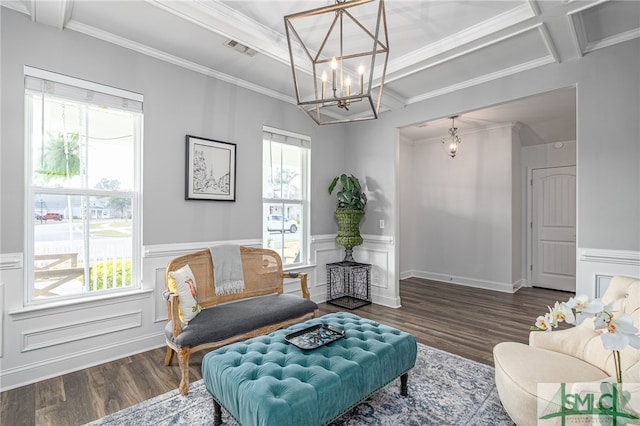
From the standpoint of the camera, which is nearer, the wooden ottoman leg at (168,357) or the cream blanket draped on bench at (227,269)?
the wooden ottoman leg at (168,357)

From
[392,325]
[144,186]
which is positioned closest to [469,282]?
[392,325]

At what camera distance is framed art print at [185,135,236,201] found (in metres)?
3.27

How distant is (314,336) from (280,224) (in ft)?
7.34

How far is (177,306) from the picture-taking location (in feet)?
8.08

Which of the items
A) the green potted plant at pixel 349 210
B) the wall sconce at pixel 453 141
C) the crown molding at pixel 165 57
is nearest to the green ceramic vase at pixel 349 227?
the green potted plant at pixel 349 210

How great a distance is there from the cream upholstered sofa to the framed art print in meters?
A: 2.93

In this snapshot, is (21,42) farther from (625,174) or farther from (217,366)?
(625,174)

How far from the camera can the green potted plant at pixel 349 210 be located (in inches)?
179

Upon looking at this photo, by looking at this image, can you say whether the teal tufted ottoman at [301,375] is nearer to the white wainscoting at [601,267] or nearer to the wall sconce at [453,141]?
the white wainscoting at [601,267]

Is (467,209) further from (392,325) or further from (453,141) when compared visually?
(392,325)

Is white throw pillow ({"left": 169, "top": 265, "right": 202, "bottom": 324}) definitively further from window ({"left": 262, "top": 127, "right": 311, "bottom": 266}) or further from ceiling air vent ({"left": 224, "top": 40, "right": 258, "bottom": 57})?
Result: ceiling air vent ({"left": 224, "top": 40, "right": 258, "bottom": 57})

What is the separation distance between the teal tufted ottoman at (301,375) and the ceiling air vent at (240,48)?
2540mm

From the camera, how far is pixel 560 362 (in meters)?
1.87

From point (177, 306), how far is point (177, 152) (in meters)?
1.57
